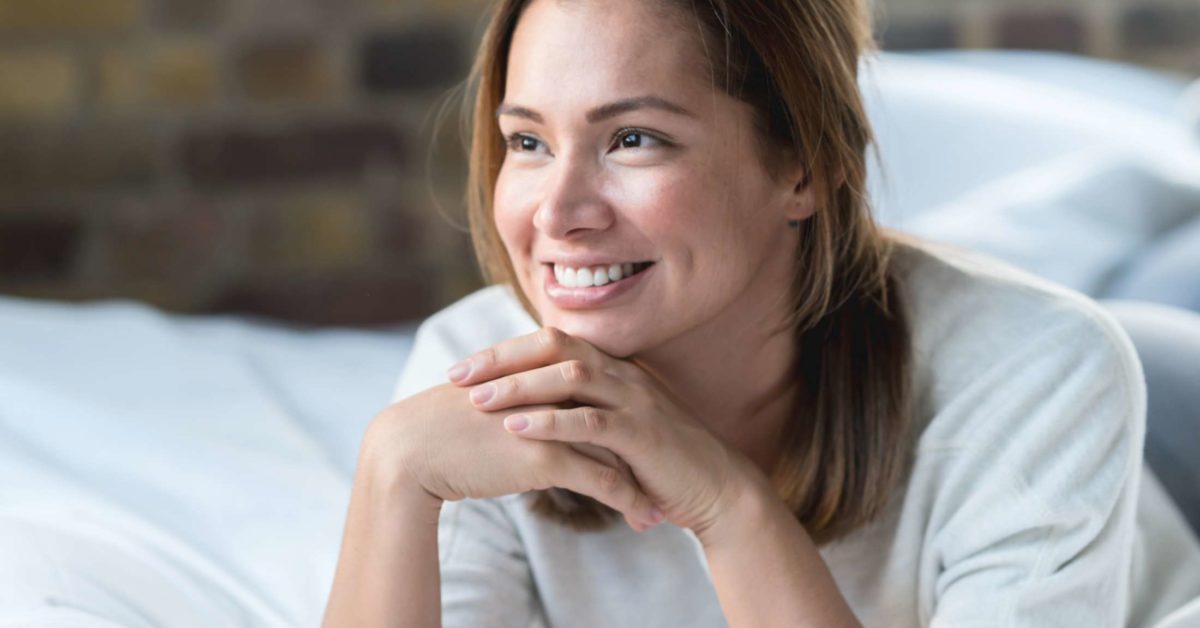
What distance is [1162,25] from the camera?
108 inches

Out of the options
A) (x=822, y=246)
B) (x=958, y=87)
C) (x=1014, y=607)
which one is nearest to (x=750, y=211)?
(x=822, y=246)

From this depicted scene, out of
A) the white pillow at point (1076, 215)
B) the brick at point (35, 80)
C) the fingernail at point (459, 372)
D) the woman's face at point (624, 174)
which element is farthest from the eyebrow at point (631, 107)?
the brick at point (35, 80)

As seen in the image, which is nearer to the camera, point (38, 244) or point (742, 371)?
point (742, 371)

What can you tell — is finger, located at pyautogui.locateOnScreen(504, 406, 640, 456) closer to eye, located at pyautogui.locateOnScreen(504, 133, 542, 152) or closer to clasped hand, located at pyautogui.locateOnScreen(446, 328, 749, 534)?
clasped hand, located at pyautogui.locateOnScreen(446, 328, 749, 534)

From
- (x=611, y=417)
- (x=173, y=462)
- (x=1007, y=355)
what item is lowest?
(x=1007, y=355)

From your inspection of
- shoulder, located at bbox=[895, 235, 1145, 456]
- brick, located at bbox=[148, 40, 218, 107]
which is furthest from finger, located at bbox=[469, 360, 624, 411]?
brick, located at bbox=[148, 40, 218, 107]

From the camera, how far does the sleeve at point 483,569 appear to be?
115 cm

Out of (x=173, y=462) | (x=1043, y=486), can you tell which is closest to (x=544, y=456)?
(x=1043, y=486)

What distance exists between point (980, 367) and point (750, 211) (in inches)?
9.5

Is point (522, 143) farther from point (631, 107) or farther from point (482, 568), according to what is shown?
point (482, 568)

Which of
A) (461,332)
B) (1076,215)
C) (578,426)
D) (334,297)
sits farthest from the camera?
(334,297)

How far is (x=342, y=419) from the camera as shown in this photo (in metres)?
1.76

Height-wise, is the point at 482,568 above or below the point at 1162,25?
below

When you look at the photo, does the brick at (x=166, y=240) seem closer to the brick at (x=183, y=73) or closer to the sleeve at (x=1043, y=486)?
the brick at (x=183, y=73)
